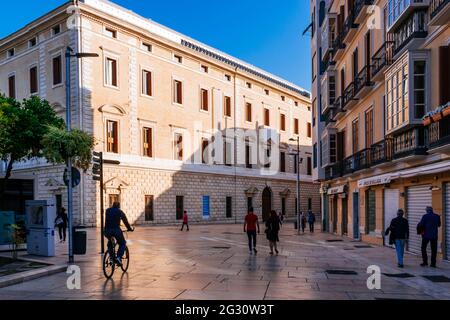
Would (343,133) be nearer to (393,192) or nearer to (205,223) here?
(393,192)

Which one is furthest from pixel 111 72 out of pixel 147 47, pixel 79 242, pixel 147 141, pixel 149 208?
pixel 79 242

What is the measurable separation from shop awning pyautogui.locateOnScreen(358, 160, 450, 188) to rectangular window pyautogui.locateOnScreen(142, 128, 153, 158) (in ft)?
67.4

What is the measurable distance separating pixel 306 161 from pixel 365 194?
3919cm

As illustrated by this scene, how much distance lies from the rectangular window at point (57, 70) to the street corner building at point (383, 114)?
62.0ft

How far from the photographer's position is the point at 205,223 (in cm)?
4378

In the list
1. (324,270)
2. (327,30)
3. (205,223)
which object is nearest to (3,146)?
(324,270)

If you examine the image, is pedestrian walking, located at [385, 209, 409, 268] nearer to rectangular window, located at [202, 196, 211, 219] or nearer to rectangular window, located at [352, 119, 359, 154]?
rectangular window, located at [352, 119, 359, 154]

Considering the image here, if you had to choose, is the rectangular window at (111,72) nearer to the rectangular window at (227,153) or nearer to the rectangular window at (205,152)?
the rectangular window at (205,152)

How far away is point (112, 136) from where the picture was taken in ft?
116

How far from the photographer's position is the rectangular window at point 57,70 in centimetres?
3456

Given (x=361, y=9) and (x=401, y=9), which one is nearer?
(x=401, y=9)

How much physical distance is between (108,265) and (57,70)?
89.1 ft

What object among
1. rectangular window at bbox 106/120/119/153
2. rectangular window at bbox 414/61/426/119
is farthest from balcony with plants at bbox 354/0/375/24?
rectangular window at bbox 106/120/119/153

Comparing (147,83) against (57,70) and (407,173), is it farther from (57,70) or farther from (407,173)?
(407,173)
